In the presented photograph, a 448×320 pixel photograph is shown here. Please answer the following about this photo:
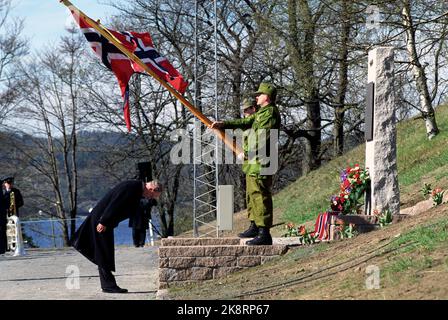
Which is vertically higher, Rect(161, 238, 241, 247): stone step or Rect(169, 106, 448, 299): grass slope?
Rect(161, 238, 241, 247): stone step

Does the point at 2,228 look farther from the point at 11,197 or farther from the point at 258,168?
the point at 258,168

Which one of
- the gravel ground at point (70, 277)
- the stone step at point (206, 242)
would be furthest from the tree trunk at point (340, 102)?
the stone step at point (206, 242)

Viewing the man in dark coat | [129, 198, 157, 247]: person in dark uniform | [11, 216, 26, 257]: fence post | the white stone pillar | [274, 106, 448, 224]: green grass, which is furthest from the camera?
[11, 216, 26, 257]: fence post

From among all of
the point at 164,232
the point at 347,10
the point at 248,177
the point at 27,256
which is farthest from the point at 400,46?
the point at 164,232

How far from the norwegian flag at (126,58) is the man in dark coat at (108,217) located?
3.21 meters

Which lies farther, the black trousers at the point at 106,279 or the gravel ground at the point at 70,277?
the gravel ground at the point at 70,277

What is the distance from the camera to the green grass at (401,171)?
19.5 meters

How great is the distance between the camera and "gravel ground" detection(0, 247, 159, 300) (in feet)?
40.1

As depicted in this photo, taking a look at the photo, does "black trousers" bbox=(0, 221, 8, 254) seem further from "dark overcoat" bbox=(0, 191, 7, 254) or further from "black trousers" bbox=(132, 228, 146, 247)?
"black trousers" bbox=(132, 228, 146, 247)

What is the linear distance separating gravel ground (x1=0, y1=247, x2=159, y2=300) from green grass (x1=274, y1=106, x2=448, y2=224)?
17.1 ft

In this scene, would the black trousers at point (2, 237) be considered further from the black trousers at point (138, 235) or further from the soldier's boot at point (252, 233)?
the black trousers at point (138, 235)

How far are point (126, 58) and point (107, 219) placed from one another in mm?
4354

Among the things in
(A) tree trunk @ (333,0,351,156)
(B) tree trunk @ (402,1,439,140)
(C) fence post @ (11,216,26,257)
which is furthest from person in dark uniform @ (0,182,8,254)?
(B) tree trunk @ (402,1,439,140)

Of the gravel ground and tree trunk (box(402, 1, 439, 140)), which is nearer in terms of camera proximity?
the gravel ground
